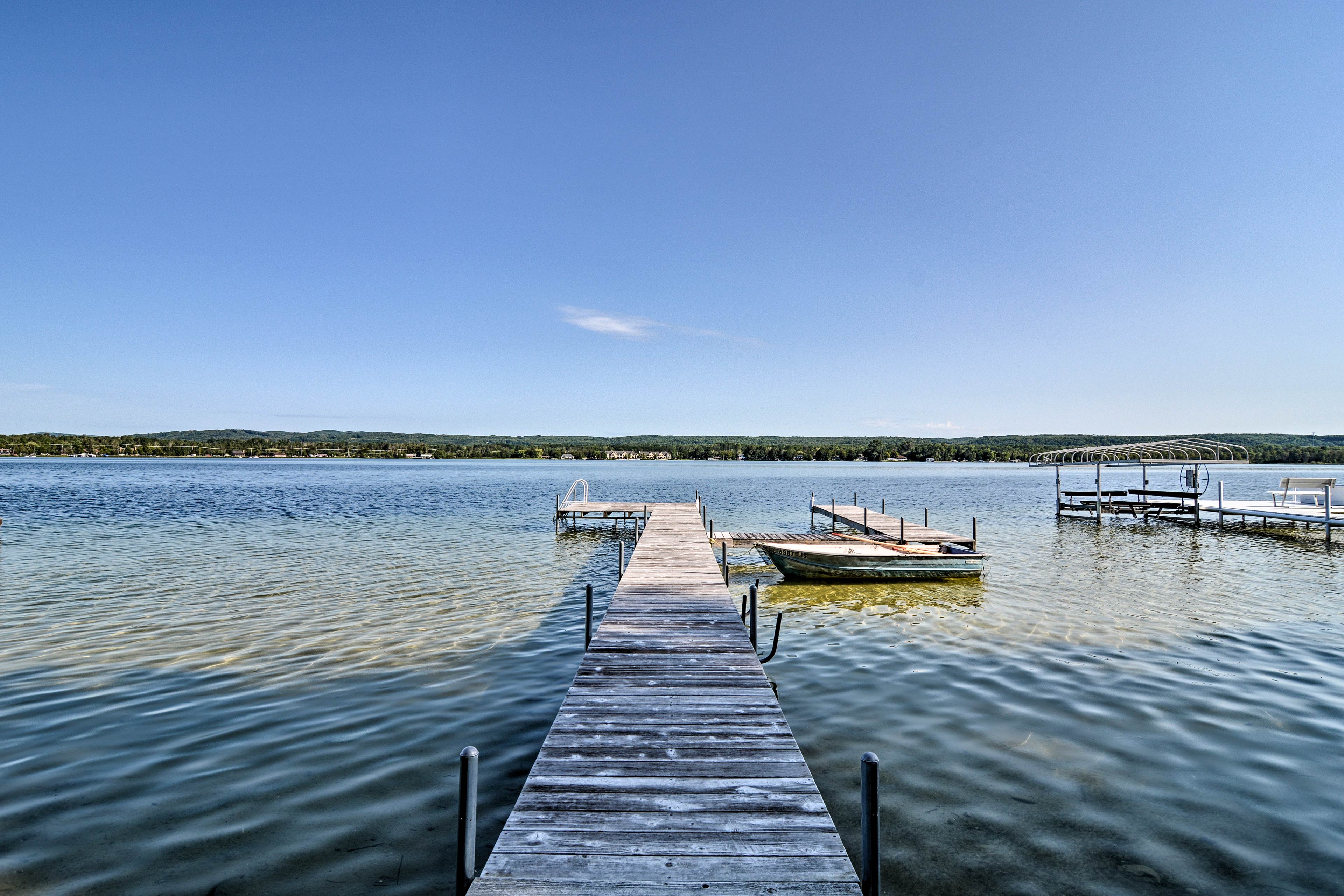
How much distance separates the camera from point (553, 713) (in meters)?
8.67

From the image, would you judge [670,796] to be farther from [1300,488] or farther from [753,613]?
[1300,488]

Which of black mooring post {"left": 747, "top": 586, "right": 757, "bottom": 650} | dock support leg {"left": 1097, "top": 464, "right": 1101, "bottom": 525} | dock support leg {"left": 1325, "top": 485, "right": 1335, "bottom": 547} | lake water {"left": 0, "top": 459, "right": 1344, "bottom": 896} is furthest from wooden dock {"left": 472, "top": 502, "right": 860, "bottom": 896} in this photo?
dock support leg {"left": 1097, "top": 464, "right": 1101, "bottom": 525}

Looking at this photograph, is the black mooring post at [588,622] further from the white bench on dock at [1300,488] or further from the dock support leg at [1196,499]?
the white bench on dock at [1300,488]

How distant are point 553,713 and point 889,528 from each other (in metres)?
19.5

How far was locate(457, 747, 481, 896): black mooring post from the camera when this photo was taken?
13.1 ft

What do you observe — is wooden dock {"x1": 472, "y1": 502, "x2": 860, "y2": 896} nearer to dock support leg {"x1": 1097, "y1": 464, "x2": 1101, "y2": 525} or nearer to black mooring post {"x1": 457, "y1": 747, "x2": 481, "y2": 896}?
black mooring post {"x1": 457, "y1": 747, "x2": 481, "y2": 896}

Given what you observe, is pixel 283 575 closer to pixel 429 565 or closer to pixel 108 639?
pixel 429 565

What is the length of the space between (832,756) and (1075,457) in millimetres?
34655

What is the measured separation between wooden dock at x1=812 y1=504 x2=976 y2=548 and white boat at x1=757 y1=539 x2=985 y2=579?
329cm

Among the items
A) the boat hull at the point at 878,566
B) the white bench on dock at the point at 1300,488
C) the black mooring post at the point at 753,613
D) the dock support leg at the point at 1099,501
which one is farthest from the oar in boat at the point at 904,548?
the white bench on dock at the point at 1300,488

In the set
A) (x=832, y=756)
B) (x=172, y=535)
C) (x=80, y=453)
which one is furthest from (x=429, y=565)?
(x=80, y=453)

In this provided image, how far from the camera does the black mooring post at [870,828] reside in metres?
3.92

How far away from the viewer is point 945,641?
12312mm

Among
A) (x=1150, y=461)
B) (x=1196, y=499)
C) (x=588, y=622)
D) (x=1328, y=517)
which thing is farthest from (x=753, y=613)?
(x=1196, y=499)
